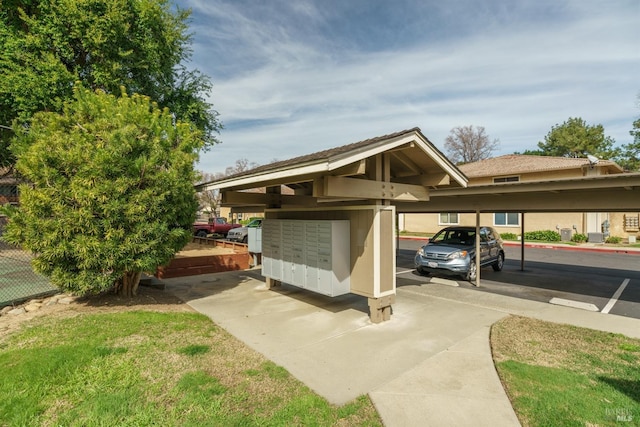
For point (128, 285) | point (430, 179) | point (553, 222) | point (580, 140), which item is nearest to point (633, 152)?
point (580, 140)

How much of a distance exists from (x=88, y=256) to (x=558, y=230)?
2532cm

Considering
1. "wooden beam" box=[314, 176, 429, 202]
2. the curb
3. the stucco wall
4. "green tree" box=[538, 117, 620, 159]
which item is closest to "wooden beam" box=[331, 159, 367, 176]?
"wooden beam" box=[314, 176, 429, 202]

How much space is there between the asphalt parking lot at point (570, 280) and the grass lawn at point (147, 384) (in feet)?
20.0

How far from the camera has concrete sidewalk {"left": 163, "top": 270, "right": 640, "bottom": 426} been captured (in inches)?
126

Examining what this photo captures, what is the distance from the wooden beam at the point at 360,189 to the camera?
15.6ft

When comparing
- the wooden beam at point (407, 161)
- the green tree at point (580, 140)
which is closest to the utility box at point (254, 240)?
the wooden beam at point (407, 161)

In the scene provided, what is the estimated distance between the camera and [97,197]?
17.9 ft

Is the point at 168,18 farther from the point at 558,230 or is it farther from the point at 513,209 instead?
the point at 558,230

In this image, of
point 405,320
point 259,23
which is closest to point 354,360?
point 405,320

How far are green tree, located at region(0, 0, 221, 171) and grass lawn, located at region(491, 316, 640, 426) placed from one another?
47.6 ft

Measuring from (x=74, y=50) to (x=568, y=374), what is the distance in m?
17.4

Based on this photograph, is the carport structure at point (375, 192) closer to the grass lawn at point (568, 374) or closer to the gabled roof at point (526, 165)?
the grass lawn at point (568, 374)

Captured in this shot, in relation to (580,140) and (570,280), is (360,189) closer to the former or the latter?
(570,280)

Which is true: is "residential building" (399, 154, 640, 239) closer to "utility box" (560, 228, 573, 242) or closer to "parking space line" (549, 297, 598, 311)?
"utility box" (560, 228, 573, 242)
